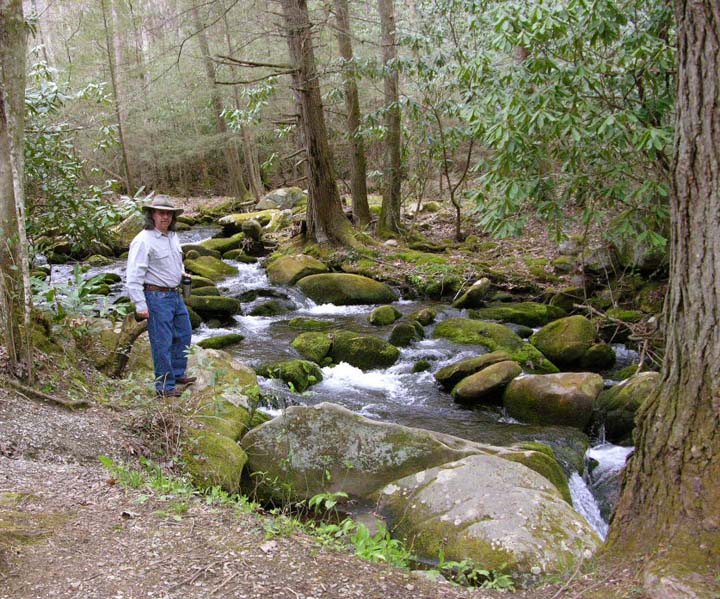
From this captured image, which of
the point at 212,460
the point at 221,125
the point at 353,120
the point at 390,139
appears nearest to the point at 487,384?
the point at 212,460

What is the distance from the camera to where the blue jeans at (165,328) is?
5.45 metres

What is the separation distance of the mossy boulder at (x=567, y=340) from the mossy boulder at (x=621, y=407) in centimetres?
153

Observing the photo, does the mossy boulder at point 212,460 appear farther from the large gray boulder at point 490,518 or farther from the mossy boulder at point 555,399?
the mossy boulder at point 555,399

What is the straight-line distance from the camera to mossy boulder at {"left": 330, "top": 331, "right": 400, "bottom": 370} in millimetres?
8867

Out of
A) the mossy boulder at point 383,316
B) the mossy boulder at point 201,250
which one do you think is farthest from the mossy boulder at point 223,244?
the mossy boulder at point 383,316

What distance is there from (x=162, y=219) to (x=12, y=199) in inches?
47.3

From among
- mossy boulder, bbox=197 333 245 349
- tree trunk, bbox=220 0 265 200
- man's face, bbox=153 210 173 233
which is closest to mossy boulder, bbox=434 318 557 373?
mossy boulder, bbox=197 333 245 349

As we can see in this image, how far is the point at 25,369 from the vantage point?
4988 millimetres

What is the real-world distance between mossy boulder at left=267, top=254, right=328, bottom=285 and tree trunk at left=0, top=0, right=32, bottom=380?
8114 mm

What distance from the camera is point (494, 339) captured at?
9422mm

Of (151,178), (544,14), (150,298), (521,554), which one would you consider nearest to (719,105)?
(521,554)

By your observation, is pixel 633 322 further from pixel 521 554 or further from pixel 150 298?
pixel 150 298

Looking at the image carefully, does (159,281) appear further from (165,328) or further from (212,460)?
(212,460)

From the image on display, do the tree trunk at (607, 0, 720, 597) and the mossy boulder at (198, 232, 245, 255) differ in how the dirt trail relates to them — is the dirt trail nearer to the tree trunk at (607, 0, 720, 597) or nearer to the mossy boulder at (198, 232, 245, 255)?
the tree trunk at (607, 0, 720, 597)
